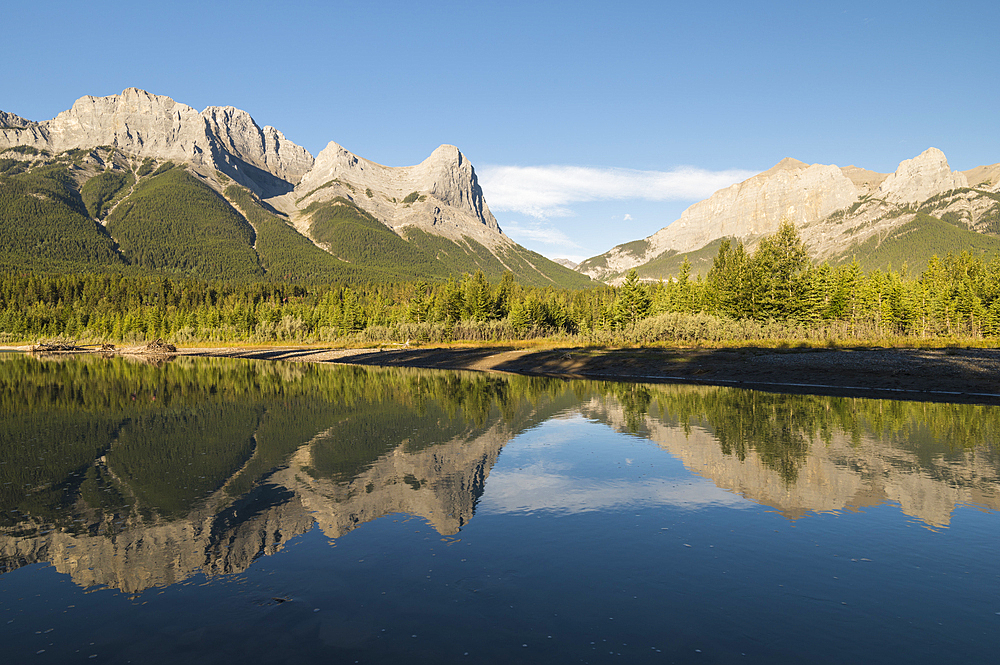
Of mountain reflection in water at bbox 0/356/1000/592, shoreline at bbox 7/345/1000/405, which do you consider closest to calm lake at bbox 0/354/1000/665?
mountain reflection in water at bbox 0/356/1000/592

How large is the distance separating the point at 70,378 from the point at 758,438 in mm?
64007

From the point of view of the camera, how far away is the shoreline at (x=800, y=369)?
3781 centimetres

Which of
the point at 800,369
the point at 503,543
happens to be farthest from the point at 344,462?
Answer: the point at 800,369

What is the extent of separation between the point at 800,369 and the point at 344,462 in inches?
1646

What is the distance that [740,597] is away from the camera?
9.30 metres

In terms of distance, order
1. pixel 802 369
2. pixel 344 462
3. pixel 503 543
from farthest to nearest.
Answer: pixel 802 369 < pixel 344 462 < pixel 503 543

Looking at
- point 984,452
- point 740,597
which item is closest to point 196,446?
point 740,597

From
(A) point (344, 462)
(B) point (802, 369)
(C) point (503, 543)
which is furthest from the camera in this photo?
(B) point (802, 369)

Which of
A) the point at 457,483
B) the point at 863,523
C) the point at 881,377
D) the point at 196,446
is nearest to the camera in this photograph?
the point at 863,523

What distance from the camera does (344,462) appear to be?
762 inches

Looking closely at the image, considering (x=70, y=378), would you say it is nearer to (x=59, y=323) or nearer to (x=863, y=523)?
(x=863, y=523)

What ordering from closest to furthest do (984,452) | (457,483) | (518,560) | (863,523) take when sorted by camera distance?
(518,560) < (863,523) < (457,483) < (984,452)

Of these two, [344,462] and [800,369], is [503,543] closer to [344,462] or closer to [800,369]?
[344,462]

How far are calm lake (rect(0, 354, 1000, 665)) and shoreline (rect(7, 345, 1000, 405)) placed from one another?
13.7 metres
